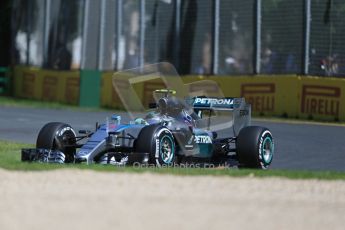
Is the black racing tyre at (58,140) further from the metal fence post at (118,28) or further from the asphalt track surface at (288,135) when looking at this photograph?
the metal fence post at (118,28)

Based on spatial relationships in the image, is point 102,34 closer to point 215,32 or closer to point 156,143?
point 215,32

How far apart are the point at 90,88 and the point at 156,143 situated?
1806 centimetres

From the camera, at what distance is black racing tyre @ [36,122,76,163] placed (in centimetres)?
1262

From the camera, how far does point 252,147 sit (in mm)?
12555

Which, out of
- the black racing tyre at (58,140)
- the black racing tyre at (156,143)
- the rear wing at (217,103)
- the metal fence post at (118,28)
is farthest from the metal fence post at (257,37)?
the black racing tyre at (156,143)

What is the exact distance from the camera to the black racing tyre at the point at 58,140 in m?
12.6

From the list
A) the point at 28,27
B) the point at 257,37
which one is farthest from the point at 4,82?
the point at 257,37

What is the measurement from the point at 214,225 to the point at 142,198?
1.49 m

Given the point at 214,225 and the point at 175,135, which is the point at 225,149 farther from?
the point at 214,225

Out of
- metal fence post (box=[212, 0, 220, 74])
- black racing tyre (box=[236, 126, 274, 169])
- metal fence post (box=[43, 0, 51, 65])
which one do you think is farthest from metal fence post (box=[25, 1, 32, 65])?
black racing tyre (box=[236, 126, 274, 169])

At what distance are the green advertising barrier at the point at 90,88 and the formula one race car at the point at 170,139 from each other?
52.1ft

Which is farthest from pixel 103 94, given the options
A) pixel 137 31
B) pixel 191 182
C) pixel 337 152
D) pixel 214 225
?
pixel 214 225

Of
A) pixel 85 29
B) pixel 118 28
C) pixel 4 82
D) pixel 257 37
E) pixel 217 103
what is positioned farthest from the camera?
pixel 4 82

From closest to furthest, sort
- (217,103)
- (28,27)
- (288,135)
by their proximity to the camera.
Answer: (217,103) < (288,135) < (28,27)
